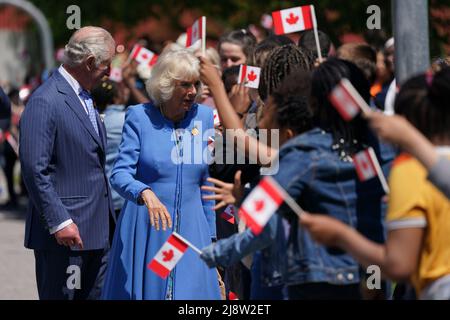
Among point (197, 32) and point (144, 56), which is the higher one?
point (197, 32)

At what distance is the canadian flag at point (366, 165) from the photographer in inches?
177

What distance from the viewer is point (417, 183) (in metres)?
3.91

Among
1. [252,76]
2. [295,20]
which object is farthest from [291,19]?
[252,76]

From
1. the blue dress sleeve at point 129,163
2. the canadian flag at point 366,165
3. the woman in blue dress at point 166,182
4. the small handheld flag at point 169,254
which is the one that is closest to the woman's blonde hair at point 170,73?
the woman in blue dress at point 166,182

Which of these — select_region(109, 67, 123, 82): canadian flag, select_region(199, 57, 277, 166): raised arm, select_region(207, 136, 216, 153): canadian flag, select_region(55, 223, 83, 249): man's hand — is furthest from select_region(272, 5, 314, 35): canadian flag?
select_region(109, 67, 123, 82): canadian flag

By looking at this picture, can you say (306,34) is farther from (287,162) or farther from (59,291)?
(287,162)

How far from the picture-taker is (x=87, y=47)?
21.7 feet

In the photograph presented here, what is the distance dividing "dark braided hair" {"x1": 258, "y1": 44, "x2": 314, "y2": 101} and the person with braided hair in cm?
208

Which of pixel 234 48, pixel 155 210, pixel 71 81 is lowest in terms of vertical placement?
pixel 155 210

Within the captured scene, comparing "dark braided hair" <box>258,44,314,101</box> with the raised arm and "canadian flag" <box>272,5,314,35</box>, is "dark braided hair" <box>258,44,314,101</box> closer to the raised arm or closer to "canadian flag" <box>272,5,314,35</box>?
the raised arm

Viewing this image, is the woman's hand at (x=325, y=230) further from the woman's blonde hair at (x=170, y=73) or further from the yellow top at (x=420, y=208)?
the woman's blonde hair at (x=170, y=73)

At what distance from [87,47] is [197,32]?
1581mm

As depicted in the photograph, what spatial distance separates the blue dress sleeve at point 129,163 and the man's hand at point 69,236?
0.32 meters

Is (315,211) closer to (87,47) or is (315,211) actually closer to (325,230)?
(325,230)
